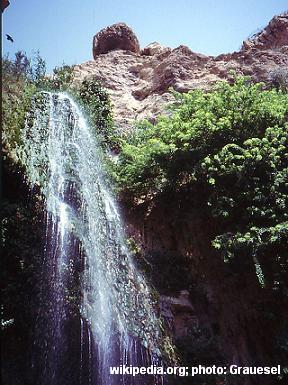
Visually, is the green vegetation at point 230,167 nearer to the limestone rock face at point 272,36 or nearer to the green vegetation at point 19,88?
the green vegetation at point 19,88

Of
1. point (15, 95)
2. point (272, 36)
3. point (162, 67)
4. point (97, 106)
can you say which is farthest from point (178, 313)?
point (272, 36)

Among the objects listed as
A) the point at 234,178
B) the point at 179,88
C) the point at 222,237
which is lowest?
the point at 222,237

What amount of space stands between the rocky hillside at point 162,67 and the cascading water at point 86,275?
19.1 ft

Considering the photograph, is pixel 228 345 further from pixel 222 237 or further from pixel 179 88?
pixel 179 88

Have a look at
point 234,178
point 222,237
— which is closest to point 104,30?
point 234,178

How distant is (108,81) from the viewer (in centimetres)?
1667

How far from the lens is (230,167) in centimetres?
881

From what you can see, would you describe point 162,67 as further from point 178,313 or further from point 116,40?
point 178,313

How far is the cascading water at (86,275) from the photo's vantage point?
644cm

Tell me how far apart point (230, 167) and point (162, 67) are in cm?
944

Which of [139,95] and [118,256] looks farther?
[139,95]

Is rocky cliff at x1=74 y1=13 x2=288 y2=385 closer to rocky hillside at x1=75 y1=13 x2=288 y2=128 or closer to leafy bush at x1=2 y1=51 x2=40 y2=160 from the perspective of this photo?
rocky hillside at x1=75 y1=13 x2=288 y2=128

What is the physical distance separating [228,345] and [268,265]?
6.61ft

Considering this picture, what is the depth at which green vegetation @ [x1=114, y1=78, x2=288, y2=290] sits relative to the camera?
8172 mm
